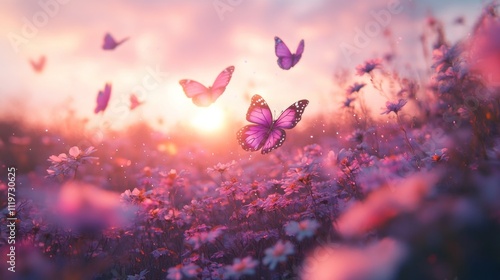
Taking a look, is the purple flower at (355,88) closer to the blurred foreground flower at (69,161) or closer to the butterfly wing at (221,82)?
the butterfly wing at (221,82)

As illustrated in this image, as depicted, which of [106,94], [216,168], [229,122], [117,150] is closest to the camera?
[216,168]

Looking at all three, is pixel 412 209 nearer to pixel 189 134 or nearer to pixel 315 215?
pixel 315 215

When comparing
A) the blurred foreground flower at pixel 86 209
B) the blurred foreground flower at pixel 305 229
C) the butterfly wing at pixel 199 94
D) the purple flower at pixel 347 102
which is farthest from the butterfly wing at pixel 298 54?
the blurred foreground flower at pixel 86 209

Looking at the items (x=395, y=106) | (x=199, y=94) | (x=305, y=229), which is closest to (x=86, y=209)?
(x=305, y=229)

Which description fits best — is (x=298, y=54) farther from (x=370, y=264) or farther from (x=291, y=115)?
(x=370, y=264)

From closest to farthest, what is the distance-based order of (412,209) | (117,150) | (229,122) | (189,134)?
(412,209) → (117,150) → (229,122) → (189,134)

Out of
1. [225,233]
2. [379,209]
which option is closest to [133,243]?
[225,233]
